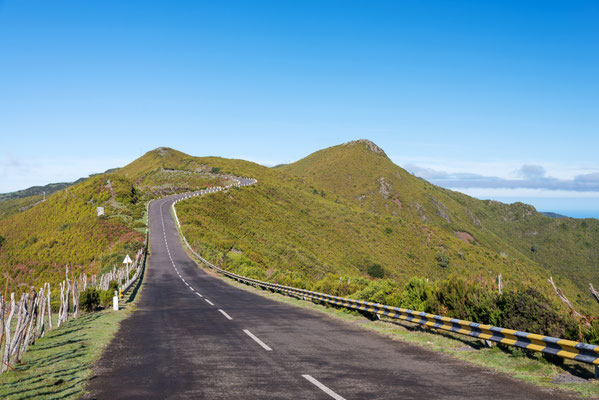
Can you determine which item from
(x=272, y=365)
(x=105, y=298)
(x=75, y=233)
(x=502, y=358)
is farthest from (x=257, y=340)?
(x=75, y=233)

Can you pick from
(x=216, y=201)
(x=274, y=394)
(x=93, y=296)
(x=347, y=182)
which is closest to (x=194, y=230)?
(x=216, y=201)

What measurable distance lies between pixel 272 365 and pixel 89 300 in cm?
1441

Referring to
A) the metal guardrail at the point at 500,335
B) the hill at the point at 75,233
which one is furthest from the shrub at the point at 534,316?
the hill at the point at 75,233

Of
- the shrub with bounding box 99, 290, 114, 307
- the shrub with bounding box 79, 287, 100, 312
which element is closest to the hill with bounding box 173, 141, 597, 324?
the shrub with bounding box 99, 290, 114, 307

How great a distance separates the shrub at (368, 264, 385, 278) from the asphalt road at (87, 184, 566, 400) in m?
52.8

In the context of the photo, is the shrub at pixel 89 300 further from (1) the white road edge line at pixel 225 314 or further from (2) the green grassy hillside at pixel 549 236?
(2) the green grassy hillside at pixel 549 236

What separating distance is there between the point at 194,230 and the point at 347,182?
110351 mm

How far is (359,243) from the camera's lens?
84625mm

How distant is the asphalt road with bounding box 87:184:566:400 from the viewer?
709 centimetres

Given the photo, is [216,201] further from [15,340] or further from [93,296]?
[15,340]

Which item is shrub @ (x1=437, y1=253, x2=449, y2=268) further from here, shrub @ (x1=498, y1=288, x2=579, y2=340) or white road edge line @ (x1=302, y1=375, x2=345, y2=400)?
white road edge line @ (x1=302, y1=375, x2=345, y2=400)

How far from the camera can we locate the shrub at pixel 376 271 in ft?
226

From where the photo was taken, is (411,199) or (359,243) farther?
(411,199)

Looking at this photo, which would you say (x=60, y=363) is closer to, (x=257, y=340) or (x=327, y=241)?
(x=257, y=340)
